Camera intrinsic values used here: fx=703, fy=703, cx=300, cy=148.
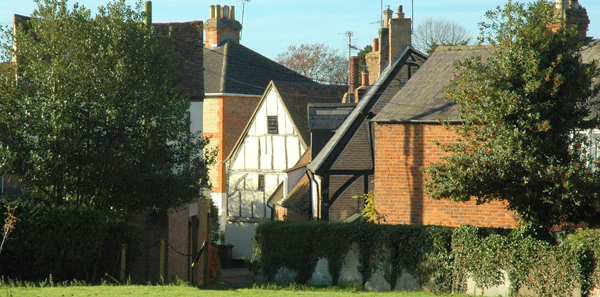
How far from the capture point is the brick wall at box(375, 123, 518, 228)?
17.4 m

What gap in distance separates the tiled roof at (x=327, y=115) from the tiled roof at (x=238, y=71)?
12.0m

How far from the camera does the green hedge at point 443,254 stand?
12844mm

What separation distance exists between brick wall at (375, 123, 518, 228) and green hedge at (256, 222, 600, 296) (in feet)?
6.02

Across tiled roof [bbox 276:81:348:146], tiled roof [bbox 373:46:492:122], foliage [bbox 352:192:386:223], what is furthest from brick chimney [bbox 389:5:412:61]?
foliage [bbox 352:192:386:223]

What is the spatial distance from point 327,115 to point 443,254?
13270 millimetres

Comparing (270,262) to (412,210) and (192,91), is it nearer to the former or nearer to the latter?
(412,210)

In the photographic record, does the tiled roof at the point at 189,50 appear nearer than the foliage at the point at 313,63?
Yes

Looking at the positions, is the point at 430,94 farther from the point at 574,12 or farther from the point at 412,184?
the point at 574,12

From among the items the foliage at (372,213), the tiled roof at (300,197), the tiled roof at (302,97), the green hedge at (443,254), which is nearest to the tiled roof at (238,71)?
the tiled roof at (302,97)

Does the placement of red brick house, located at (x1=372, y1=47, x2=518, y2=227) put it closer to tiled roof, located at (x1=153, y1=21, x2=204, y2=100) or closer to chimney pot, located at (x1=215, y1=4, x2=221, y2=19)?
tiled roof, located at (x1=153, y1=21, x2=204, y2=100)

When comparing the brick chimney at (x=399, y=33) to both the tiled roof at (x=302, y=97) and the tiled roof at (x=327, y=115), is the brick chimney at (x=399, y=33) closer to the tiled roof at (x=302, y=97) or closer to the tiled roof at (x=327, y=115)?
the tiled roof at (x=327, y=115)

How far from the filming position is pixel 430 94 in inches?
743

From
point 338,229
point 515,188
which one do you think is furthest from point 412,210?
point 515,188

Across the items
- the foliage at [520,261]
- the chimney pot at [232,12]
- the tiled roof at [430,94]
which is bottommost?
the foliage at [520,261]
